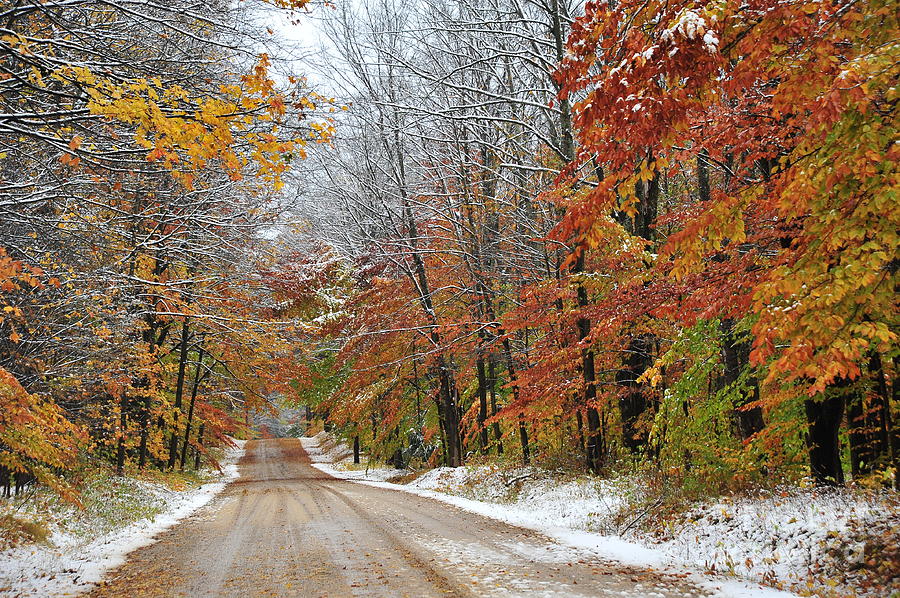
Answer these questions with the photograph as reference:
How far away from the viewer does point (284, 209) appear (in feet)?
41.6

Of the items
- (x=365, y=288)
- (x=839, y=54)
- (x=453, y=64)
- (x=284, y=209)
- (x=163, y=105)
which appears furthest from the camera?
(x=365, y=288)

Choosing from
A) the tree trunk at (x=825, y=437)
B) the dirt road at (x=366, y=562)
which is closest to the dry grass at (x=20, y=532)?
the dirt road at (x=366, y=562)

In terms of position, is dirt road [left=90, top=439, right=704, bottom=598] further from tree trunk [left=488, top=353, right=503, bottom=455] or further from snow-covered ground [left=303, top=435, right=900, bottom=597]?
tree trunk [left=488, top=353, right=503, bottom=455]

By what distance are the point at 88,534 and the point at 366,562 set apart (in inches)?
218

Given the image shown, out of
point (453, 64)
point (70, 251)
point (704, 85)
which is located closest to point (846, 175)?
point (704, 85)

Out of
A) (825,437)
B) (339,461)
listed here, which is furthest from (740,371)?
(339,461)

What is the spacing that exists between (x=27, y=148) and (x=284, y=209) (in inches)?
193

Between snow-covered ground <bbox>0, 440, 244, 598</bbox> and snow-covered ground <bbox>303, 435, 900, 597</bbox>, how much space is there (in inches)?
251

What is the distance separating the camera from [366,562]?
7.36m

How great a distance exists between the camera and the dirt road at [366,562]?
19.9 ft

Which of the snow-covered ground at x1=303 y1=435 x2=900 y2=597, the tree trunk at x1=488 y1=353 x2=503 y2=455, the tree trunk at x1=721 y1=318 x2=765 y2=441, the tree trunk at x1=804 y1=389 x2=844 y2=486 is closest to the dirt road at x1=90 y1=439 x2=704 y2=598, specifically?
the snow-covered ground at x1=303 y1=435 x2=900 y2=597

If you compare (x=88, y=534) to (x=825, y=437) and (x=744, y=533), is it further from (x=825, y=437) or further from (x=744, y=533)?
(x=825, y=437)

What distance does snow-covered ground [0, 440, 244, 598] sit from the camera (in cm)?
680

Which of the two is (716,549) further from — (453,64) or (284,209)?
(453,64)
